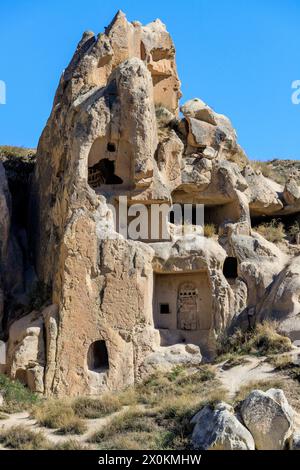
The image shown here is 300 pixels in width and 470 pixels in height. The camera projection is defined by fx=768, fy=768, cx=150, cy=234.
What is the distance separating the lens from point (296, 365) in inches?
688

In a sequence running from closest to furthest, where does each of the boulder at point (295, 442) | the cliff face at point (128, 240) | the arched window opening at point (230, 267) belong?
the boulder at point (295, 442)
the cliff face at point (128, 240)
the arched window opening at point (230, 267)

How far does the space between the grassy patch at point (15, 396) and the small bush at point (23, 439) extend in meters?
2.62

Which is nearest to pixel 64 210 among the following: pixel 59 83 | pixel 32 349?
pixel 32 349

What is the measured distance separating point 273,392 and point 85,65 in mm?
13831

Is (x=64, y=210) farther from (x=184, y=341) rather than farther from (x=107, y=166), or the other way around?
(x=184, y=341)

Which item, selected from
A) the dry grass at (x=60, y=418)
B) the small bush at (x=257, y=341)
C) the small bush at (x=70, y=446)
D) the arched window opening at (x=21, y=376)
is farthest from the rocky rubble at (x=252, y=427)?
the arched window opening at (x=21, y=376)

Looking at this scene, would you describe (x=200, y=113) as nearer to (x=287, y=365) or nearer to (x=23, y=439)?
(x=287, y=365)

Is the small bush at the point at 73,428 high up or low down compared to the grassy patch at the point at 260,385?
down

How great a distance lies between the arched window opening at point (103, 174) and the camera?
74.7 ft

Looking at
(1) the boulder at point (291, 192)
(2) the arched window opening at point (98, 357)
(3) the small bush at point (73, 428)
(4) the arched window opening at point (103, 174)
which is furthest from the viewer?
(1) the boulder at point (291, 192)

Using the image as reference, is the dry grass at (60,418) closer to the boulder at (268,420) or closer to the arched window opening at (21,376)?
the arched window opening at (21,376)

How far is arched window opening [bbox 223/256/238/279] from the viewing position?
74.2ft

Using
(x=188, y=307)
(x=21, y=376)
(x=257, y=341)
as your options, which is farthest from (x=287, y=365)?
(x=21, y=376)

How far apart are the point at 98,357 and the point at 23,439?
245 inches
